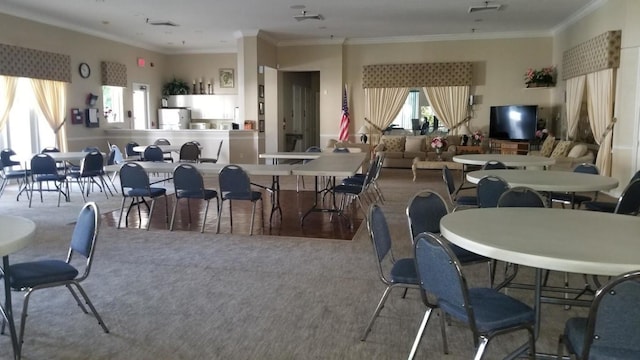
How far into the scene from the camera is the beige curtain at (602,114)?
798 centimetres

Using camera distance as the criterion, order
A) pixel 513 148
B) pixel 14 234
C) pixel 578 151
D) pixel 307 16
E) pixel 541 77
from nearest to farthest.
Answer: pixel 14 234
pixel 578 151
pixel 307 16
pixel 513 148
pixel 541 77

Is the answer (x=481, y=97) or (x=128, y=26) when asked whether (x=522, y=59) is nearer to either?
(x=481, y=97)

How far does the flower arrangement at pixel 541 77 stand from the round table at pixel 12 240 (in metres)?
11.2

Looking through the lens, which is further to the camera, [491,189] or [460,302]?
[491,189]

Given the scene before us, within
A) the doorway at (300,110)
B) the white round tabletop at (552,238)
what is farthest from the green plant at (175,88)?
the white round tabletop at (552,238)

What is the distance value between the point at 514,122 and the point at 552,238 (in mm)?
10095

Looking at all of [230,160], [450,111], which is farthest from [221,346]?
[450,111]

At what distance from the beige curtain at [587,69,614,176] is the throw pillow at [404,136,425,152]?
13.6 feet

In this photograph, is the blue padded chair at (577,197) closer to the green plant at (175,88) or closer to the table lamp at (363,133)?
the table lamp at (363,133)

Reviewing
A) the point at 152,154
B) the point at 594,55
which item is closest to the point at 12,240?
the point at 152,154

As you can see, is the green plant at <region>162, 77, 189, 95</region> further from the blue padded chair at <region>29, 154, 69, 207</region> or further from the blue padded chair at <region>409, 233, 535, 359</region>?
the blue padded chair at <region>409, 233, 535, 359</region>

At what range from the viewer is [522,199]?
3332 mm

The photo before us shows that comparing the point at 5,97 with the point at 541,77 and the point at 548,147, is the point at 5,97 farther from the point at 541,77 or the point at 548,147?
the point at 541,77

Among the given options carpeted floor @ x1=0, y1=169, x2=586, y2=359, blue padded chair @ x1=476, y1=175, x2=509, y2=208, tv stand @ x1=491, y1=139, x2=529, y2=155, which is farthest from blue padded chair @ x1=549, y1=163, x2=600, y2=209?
tv stand @ x1=491, y1=139, x2=529, y2=155
